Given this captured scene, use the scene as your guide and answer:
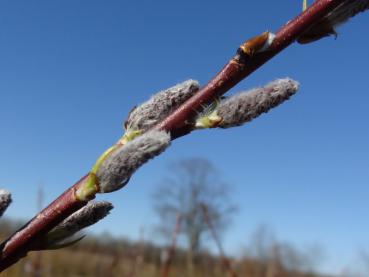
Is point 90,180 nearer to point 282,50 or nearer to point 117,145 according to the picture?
point 117,145

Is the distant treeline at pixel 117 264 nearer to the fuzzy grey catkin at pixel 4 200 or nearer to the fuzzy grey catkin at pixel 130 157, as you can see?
the fuzzy grey catkin at pixel 4 200

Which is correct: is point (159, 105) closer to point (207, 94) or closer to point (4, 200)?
point (207, 94)

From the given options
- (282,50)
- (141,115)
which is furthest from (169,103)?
(282,50)

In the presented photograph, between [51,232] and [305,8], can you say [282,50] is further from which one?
[51,232]

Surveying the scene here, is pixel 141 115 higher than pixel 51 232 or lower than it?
higher

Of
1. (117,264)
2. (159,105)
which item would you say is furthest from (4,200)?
(117,264)

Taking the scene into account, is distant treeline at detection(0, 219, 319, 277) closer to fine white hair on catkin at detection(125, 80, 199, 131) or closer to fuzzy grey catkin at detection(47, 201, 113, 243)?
fuzzy grey catkin at detection(47, 201, 113, 243)

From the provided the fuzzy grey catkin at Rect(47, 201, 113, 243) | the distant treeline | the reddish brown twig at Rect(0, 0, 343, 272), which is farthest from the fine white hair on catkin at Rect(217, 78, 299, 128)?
the distant treeline
